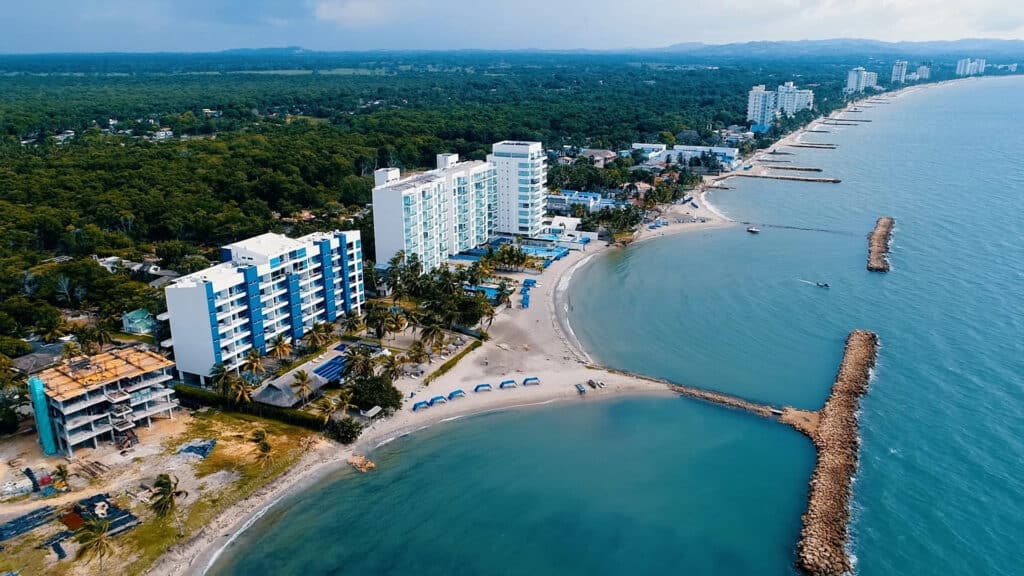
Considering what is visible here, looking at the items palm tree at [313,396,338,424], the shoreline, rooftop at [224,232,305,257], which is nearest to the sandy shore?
the shoreline

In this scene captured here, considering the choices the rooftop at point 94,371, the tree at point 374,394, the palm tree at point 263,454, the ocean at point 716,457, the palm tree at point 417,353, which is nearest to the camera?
the ocean at point 716,457

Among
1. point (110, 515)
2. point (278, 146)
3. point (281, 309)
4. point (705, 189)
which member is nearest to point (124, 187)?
point (278, 146)

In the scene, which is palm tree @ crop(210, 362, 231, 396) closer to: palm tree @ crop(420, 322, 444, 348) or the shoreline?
the shoreline

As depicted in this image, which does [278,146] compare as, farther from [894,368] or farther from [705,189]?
[894,368]

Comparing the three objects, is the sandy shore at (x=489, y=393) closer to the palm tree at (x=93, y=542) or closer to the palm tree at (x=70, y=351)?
the palm tree at (x=93, y=542)

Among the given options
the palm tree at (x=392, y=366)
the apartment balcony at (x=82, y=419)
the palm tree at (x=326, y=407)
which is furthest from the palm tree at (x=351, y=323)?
the apartment balcony at (x=82, y=419)
